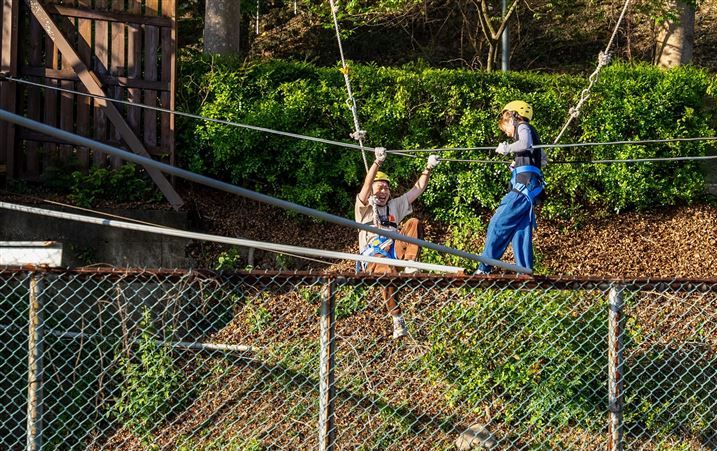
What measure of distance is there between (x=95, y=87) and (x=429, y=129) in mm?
3669

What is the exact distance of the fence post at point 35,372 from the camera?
5.75 meters

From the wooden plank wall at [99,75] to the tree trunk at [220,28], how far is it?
155 centimetres

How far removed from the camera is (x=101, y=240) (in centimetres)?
1059

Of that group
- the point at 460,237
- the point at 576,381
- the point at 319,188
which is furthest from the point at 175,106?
the point at 576,381

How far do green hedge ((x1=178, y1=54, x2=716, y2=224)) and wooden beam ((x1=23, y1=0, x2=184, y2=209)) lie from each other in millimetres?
548

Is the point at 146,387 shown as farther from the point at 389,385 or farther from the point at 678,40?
the point at 678,40

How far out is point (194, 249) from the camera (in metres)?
11.2

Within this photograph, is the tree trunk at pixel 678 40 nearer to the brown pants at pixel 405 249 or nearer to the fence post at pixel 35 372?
the brown pants at pixel 405 249

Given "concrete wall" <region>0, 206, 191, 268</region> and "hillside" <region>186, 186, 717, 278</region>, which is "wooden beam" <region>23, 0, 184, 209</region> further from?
"hillside" <region>186, 186, 717, 278</region>

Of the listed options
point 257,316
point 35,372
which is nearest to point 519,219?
point 257,316

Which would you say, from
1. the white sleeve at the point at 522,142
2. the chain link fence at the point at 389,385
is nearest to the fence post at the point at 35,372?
the chain link fence at the point at 389,385

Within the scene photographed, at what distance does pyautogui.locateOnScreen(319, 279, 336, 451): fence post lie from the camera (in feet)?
19.1

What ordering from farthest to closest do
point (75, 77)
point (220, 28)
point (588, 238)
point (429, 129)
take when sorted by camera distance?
point (220, 28) < point (429, 129) < point (588, 238) < point (75, 77)

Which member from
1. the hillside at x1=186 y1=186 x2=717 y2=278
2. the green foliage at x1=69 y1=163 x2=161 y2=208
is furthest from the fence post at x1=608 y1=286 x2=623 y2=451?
the green foliage at x1=69 y1=163 x2=161 y2=208
